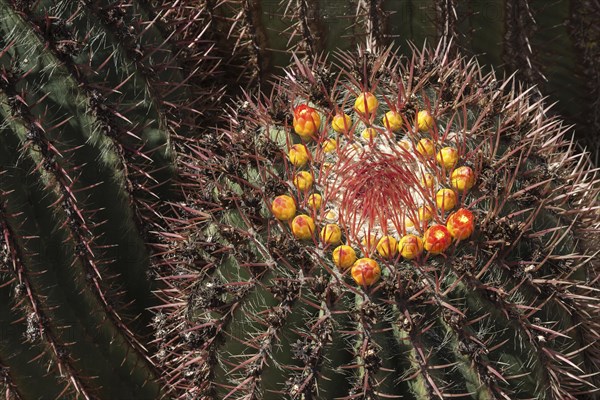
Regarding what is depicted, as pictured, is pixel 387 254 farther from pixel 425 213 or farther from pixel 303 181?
pixel 303 181

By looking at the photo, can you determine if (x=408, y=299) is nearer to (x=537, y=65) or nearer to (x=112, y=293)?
(x=112, y=293)

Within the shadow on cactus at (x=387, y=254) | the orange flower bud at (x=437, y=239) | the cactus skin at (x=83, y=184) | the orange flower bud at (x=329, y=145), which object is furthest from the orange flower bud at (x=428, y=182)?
the cactus skin at (x=83, y=184)

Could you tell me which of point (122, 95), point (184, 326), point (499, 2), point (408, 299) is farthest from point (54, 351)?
point (499, 2)

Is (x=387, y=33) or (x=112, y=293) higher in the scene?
(x=387, y=33)

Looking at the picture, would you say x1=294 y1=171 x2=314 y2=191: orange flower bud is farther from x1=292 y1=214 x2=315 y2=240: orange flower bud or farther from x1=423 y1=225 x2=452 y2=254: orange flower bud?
x1=423 y1=225 x2=452 y2=254: orange flower bud

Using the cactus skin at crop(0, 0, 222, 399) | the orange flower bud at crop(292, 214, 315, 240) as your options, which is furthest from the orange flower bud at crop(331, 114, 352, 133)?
the cactus skin at crop(0, 0, 222, 399)
